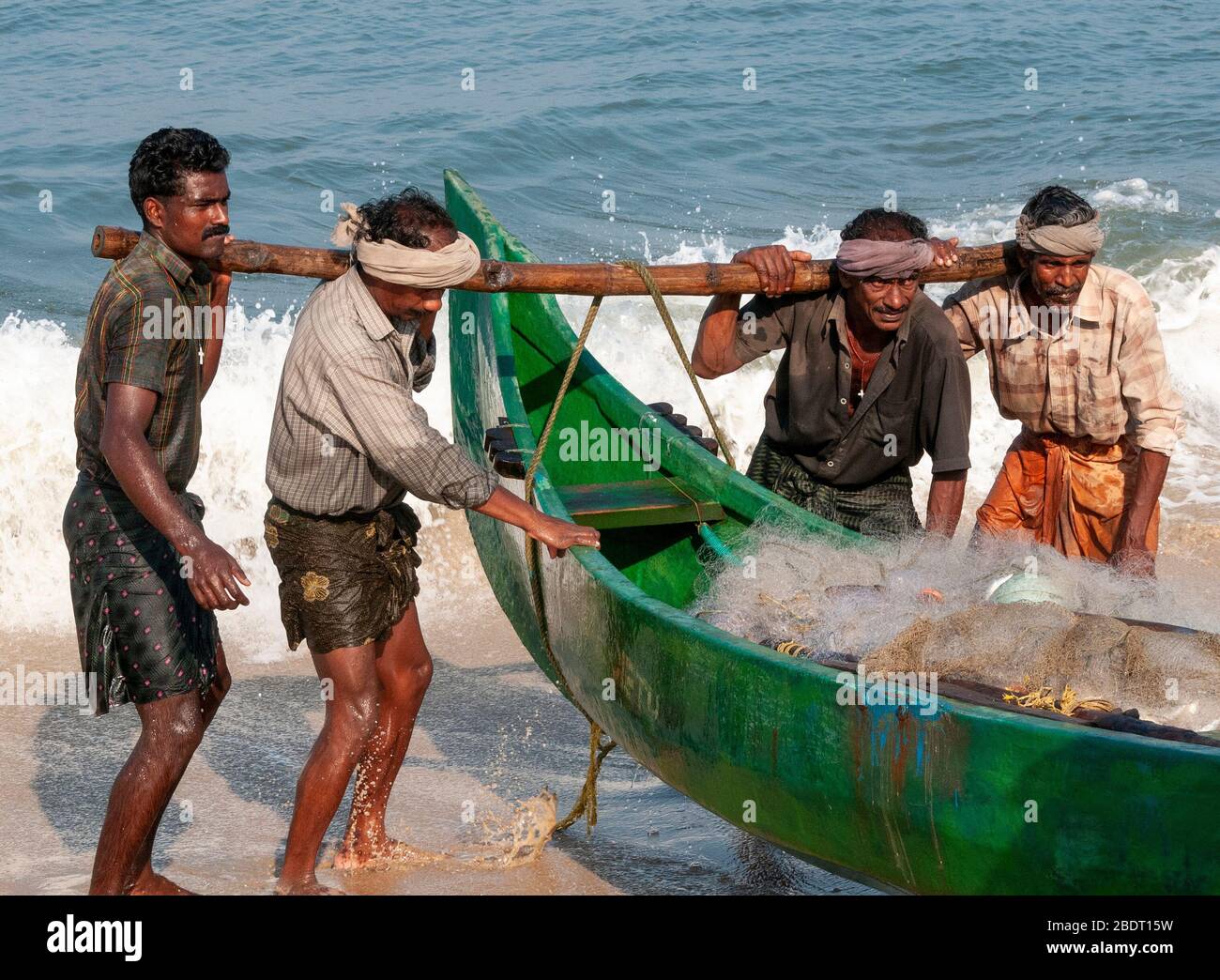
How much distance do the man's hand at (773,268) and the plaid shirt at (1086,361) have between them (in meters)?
0.49

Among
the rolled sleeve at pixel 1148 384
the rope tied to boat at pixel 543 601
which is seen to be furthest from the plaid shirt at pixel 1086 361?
the rope tied to boat at pixel 543 601

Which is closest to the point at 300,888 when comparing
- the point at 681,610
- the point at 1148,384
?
the point at 681,610

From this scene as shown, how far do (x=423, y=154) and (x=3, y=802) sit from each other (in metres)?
7.44

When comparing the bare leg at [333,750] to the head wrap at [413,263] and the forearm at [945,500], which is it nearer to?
the head wrap at [413,263]

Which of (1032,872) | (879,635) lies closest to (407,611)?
(879,635)

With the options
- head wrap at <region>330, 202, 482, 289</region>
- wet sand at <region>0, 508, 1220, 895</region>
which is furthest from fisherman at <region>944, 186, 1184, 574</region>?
head wrap at <region>330, 202, 482, 289</region>

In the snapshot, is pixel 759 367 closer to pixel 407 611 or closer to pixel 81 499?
pixel 407 611

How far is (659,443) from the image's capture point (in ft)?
14.6

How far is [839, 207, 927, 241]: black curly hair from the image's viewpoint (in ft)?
12.6

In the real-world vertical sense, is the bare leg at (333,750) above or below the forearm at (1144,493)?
below

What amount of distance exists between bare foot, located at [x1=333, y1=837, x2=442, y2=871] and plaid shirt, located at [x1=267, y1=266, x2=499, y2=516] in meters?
0.96

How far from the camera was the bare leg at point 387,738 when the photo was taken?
3.60 m

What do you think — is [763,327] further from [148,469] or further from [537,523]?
[148,469]

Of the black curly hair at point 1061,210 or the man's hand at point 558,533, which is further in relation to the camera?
the black curly hair at point 1061,210
